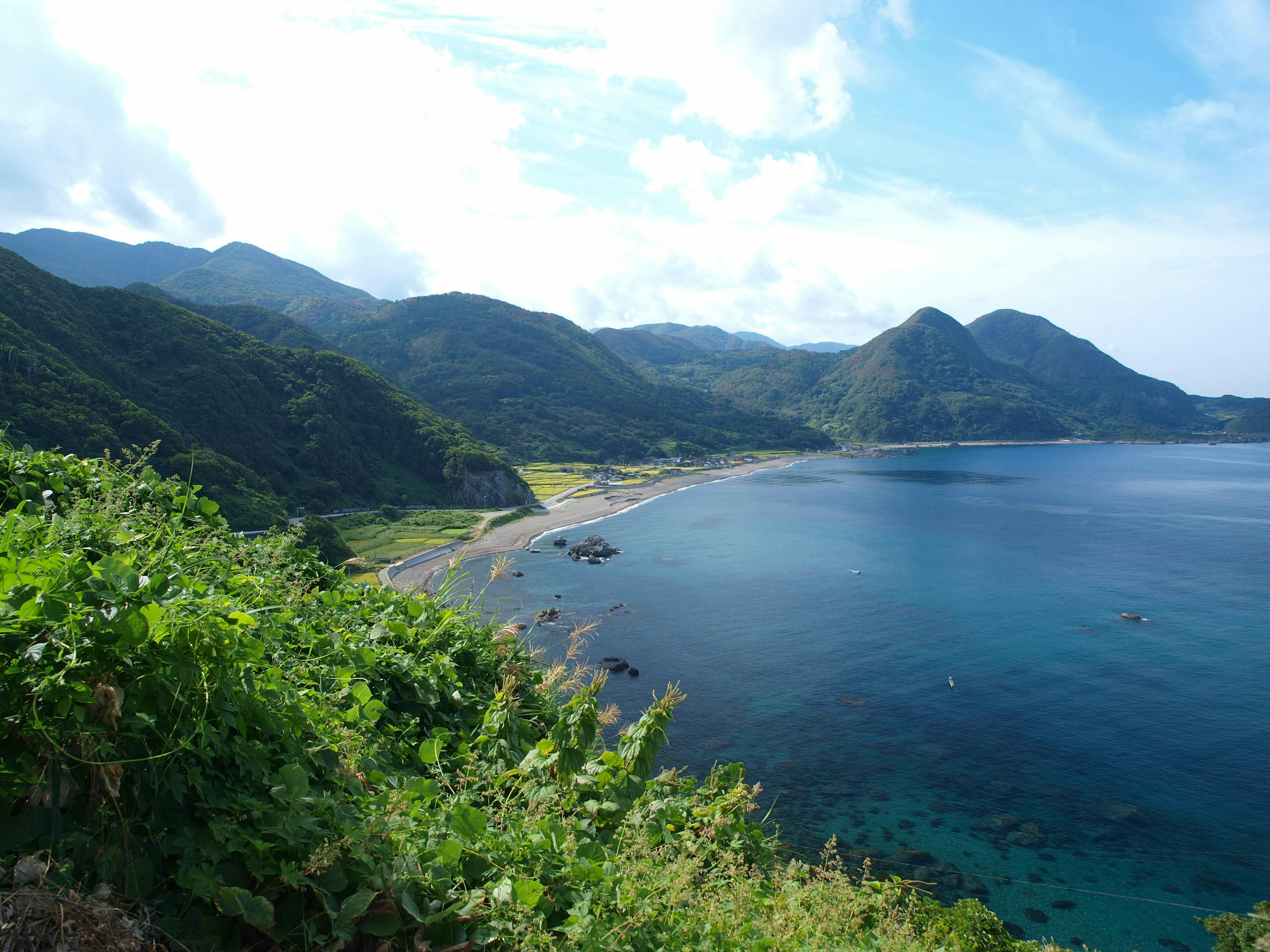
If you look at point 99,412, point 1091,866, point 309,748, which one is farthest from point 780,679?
point 99,412

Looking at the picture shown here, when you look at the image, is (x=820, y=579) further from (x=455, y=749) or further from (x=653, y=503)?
(x=455, y=749)

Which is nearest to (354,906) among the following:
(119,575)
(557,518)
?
(119,575)


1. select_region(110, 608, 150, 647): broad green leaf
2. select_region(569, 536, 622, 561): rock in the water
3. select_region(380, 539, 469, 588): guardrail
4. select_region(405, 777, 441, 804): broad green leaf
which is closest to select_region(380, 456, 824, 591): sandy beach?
select_region(380, 539, 469, 588): guardrail

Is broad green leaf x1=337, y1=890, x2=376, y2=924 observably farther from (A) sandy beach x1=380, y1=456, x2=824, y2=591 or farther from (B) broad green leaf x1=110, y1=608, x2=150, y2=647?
(A) sandy beach x1=380, y1=456, x2=824, y2=591

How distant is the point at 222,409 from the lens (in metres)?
76.6

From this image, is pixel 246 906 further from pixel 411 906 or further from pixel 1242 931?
pixel 1242 931

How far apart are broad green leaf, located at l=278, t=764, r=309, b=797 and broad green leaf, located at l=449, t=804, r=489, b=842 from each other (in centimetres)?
81

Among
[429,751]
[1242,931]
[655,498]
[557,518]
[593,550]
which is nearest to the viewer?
[429,751]

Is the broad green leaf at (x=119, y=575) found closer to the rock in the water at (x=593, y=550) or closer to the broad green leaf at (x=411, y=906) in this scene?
the broad green leaf at (x=411, y=906)

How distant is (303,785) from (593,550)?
64.0 metres

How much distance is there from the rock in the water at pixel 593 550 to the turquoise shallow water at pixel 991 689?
155cm

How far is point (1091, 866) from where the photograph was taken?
23.2m

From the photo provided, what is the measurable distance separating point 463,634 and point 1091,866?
26.6 m

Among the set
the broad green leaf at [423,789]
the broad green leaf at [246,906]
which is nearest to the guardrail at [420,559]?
the broad green leaf at [423,789]
